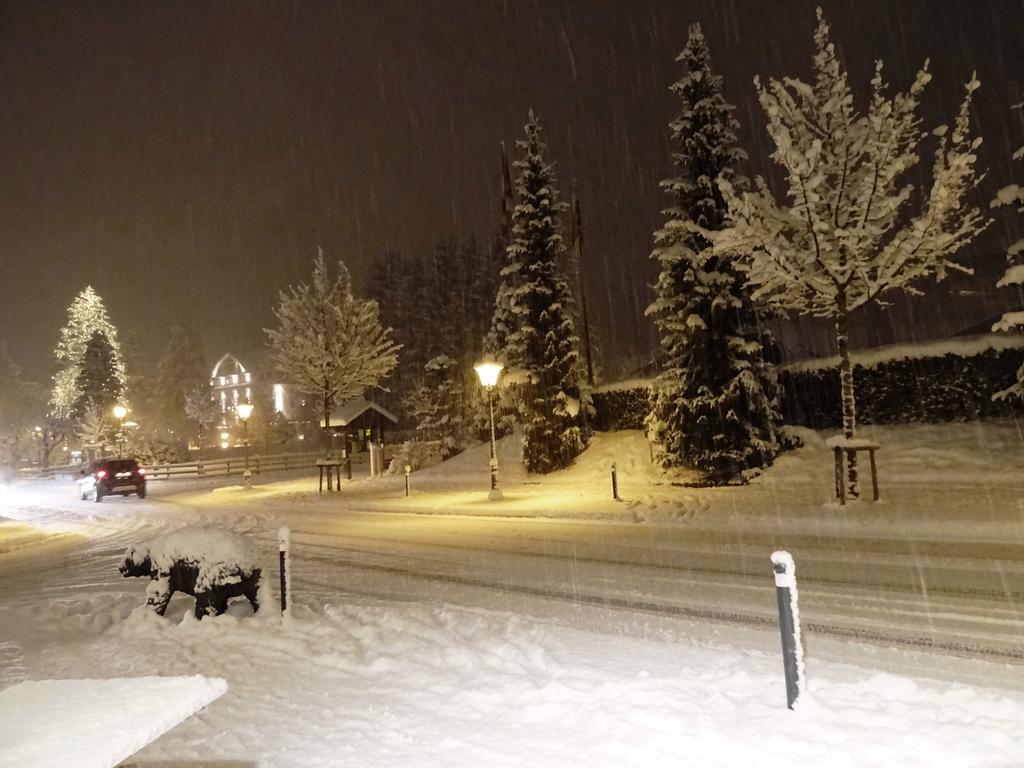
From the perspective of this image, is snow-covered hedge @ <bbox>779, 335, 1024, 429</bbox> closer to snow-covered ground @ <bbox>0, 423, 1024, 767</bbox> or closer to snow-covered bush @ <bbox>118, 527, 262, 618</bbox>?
snow-covered ground @ <bbox>0, 423, 1024, 767</bbox>

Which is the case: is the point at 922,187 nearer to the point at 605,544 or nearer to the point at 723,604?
the point at 605,544

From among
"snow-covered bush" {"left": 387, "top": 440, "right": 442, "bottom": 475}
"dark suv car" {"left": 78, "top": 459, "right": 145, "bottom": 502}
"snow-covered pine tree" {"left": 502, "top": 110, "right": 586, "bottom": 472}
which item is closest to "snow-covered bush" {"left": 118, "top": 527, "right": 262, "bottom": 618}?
"snow-covered pine tree" {"left": 502, "top": 110, "right": 586, "bottom": 472}

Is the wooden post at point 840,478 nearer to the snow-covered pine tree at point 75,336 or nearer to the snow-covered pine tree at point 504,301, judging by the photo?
the snow-covered pine tree at point 504,301

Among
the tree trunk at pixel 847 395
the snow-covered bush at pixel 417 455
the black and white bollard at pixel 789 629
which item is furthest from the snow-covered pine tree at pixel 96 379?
the black and white bollard at pixel 789 629

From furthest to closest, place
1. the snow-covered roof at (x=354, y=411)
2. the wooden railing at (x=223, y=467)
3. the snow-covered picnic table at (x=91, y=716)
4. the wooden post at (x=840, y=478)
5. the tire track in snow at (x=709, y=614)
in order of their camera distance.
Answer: the snow-covered roof at (x=354, y=411), the wooden railing at (x=223, y=467), the wooden post at (x=840, y=478), the tire track in snow at (x=709, y=614), the snow-covered picnic table at (x=91, y=716)

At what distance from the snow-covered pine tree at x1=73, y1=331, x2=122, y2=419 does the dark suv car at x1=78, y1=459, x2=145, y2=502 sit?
132 ft

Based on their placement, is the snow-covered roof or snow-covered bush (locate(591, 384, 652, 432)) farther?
the snow-covered roof

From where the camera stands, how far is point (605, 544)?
45.3 ft

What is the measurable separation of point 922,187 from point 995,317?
14.0m

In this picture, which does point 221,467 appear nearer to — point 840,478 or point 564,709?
point 840,478

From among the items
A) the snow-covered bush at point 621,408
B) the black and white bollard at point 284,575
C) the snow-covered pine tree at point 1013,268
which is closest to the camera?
the black and white bollard at point 284,575

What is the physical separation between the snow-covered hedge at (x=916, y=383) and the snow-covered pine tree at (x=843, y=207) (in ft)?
17.8

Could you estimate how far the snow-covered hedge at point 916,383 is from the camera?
21.1m

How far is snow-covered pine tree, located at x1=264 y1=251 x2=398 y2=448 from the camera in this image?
35.6 meters
